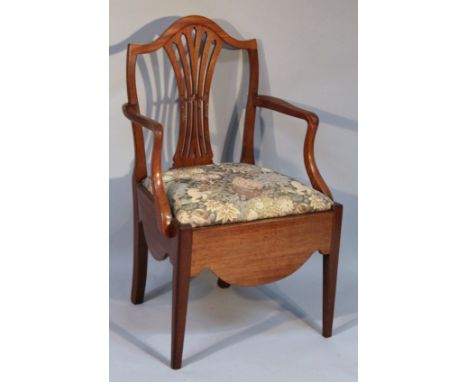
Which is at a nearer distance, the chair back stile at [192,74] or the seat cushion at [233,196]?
the seat cushion at [233,196]

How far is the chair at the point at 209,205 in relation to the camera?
5.65 ft

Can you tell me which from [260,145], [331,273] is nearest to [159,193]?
[331,273]

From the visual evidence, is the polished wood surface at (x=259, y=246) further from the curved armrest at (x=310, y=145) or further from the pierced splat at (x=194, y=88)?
the pierced splat at (x=194, y=88)

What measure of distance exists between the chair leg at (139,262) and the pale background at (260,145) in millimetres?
44

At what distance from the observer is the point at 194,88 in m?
2.12

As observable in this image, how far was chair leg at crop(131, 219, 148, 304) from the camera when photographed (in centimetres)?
209

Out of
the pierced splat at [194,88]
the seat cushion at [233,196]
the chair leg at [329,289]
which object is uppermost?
the pierced splat at [194,88]

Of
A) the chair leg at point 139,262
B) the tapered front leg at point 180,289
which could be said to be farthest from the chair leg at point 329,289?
the chair leg at point 139,262

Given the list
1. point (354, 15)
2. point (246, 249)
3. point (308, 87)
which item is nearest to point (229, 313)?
point (246, 249)

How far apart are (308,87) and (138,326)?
1025 mm

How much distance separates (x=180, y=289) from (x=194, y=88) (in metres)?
0.71

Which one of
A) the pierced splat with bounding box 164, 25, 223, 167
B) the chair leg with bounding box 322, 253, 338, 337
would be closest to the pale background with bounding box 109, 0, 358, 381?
the chair leg with bounding box 322, 253, 338, 337

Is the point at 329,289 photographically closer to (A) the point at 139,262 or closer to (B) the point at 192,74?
(A) the point at 139,262

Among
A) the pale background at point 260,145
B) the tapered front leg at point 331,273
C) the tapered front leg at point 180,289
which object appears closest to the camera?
the tapered front leg at point 180,289
